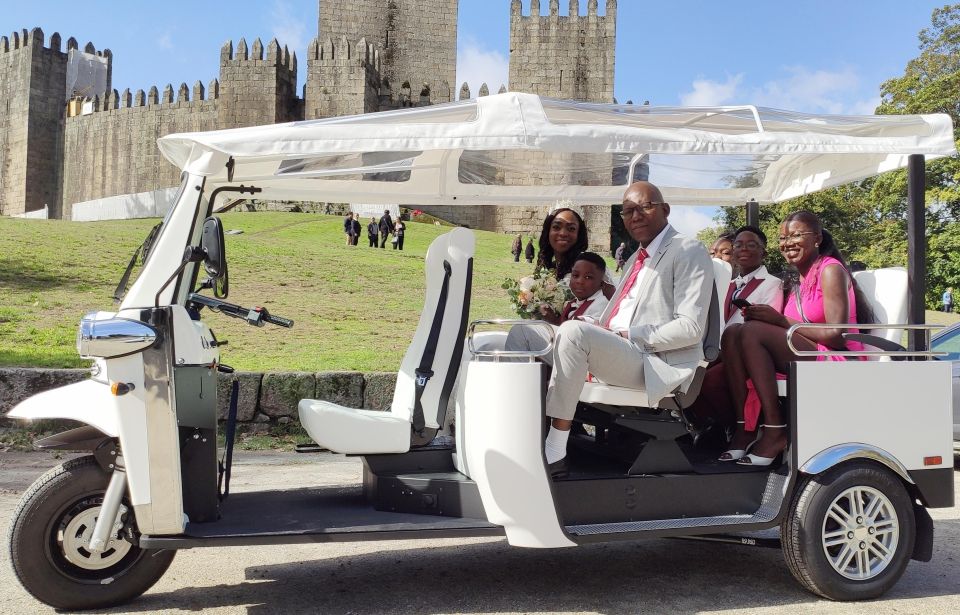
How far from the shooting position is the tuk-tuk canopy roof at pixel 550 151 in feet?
13.1

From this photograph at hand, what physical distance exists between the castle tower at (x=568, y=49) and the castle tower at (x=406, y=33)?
23.4ft

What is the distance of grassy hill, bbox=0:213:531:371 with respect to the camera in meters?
12.0

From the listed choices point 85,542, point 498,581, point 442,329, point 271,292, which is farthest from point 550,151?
point 271,292

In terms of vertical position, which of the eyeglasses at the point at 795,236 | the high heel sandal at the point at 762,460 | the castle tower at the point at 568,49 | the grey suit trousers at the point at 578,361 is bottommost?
the high heel sandal at the point at 762,460

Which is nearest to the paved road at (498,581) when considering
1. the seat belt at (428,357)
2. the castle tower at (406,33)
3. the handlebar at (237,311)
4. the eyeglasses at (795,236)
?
the seat belt at (428,357)

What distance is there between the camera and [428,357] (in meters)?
4.62

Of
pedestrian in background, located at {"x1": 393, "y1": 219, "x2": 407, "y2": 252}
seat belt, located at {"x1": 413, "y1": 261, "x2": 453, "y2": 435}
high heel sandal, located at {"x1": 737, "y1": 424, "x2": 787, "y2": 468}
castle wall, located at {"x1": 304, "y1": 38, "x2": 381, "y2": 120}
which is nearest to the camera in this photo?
high heel sandal, located at {"x1": 737, "y1": 424, "x2": 787, "y2": 468}

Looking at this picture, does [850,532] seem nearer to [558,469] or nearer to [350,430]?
[558,469]

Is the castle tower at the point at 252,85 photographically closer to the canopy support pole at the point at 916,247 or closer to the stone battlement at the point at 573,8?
the stone battlement at the point at 573,8

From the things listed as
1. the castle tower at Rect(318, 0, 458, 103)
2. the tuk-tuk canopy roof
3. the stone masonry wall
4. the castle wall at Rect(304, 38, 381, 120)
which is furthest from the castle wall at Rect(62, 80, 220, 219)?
the tuk-tuk canopy roof

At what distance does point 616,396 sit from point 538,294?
1.09m

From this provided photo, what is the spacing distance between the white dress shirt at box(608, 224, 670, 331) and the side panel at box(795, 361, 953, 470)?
2.76 feet

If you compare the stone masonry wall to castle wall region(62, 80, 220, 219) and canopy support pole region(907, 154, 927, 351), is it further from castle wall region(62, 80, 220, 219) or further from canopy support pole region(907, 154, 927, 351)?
castle wall region(62, 80, 220, 219)

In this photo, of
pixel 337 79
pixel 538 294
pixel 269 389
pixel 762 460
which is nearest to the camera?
pixel 762 460
